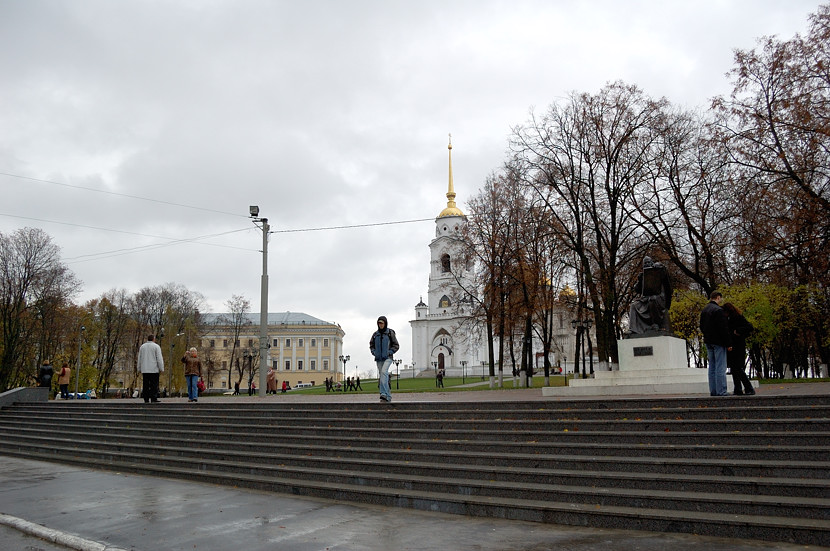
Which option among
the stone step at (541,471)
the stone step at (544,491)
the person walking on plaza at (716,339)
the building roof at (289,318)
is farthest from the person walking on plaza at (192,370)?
the building roof at (289,318)

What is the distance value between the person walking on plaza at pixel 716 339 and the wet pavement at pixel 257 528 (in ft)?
16.3

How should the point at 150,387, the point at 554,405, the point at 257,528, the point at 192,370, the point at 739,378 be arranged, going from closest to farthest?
the point at 257,528
the point at 739,378
the point at 554,405
the point at 150,387
the point at 192,370

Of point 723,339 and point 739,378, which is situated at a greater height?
point 723,339

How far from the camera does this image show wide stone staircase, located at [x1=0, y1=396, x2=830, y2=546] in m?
6.57

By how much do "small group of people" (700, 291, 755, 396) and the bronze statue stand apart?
206 inches

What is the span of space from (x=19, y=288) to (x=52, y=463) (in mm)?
31758

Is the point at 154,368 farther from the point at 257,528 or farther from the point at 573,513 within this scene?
the point at 573,513

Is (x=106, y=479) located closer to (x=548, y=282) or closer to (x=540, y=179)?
(x=540, y=179)

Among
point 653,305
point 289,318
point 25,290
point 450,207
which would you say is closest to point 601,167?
point 653,305

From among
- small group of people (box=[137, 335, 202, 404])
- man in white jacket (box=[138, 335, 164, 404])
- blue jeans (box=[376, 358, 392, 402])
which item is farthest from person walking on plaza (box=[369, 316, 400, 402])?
man in white jacket (box=[138, 335, 164, 404])

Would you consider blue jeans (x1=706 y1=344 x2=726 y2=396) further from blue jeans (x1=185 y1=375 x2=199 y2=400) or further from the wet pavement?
blue jeans (x1=185 y1=375 x2=199 y2=400)

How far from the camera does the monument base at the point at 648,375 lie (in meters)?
14.6

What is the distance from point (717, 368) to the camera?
1041 centimetres

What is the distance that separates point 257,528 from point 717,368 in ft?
26.0
